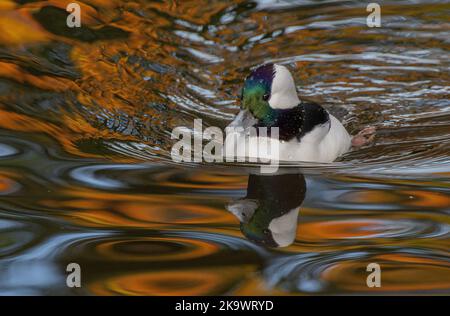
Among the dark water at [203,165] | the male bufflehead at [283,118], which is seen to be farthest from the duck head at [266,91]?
the dark water at [203,165]

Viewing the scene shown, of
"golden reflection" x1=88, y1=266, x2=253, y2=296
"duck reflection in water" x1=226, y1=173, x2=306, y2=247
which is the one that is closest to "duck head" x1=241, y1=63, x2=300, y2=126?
"duck reflection in water" x1=226, y1=173, x2=306, y2=247

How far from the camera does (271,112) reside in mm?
7000

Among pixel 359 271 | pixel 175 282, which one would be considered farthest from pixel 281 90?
pixel 175 282

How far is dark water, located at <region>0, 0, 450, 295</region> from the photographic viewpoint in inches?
190

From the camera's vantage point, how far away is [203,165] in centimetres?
669

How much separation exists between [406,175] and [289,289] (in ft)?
6.95

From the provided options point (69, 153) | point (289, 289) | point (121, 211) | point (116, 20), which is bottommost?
point (289, 289)

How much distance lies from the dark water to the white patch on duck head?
600 millimetres

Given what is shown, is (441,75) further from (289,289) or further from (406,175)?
(289,289)

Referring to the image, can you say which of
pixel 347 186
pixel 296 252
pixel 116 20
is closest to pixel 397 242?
pixel 296 252

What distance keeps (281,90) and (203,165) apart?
0.90m

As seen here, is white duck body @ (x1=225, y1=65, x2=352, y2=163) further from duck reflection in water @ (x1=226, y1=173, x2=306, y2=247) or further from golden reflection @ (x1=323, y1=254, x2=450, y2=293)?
golden reflection @ (x1=323, y1=254, x2=450, y2=293)

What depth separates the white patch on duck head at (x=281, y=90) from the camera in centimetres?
692

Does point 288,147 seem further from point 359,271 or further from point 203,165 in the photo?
point 359,271
